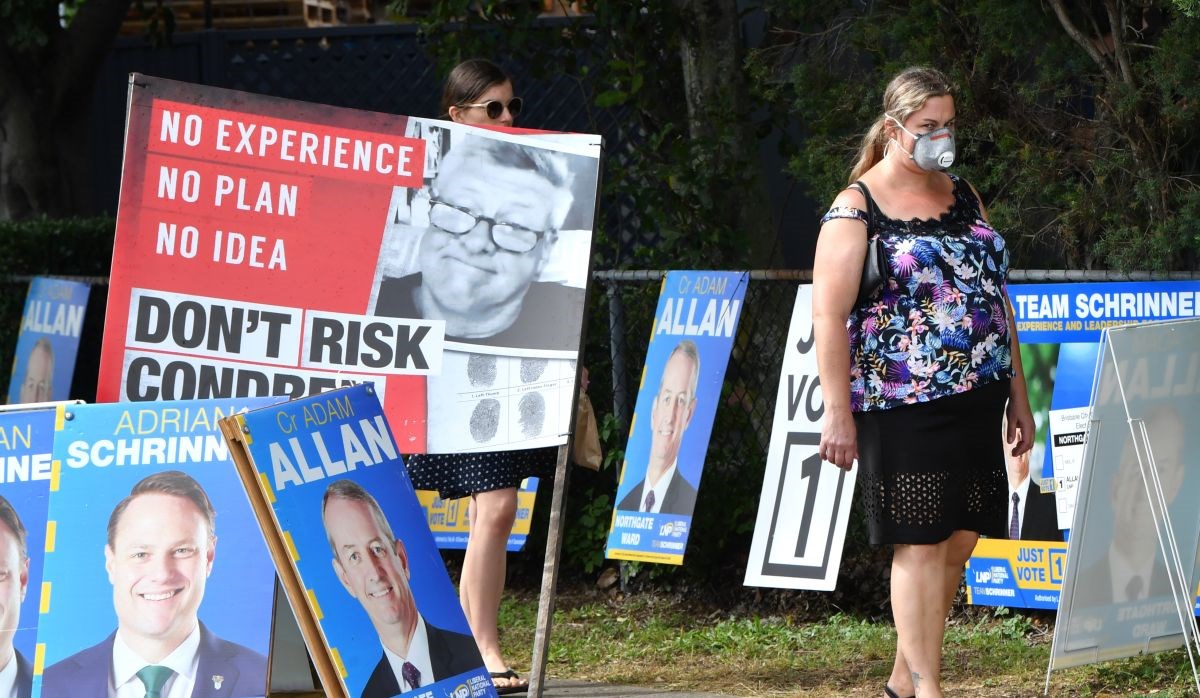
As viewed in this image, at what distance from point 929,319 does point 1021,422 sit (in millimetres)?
507

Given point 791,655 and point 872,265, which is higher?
point 872,265

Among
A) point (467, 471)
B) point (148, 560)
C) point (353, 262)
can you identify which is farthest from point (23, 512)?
point (467, 471)

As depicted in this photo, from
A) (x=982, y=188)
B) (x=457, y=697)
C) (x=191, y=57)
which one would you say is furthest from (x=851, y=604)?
(x=191, y=57)

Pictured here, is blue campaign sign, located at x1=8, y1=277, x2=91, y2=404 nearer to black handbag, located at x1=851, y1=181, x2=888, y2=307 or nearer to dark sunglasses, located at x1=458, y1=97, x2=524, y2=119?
dark sunglasses, located at x1=458, y1=97, x2=524, y2=119

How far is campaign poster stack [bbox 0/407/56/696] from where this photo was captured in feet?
14.3

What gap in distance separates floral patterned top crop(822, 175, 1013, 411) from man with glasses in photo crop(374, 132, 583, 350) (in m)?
0.93

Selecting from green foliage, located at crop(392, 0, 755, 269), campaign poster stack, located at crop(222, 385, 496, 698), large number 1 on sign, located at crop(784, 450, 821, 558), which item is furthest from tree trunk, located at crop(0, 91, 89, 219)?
campaign poster stack, located at crop(222, 385, 496, 698)

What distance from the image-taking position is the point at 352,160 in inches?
184

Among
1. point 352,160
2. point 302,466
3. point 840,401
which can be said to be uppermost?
point 352,160

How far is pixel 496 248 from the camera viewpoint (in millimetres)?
4773

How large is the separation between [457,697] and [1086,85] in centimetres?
355

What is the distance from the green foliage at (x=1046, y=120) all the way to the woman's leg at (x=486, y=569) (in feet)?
7.12

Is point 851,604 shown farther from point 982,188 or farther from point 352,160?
point 352,160

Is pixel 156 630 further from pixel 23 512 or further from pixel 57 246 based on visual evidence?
pixel 57 246
